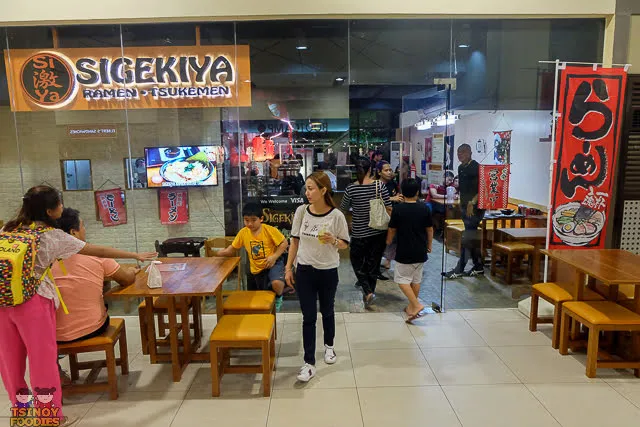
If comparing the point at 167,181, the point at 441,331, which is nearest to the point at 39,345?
the point at 167,181

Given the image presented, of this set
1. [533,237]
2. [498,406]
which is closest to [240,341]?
[498,406]

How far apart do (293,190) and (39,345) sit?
281 cm

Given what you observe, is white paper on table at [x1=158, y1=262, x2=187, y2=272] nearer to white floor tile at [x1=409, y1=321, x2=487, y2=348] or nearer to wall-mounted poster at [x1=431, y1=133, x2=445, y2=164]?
white floor tile at [x1=409, y1=321, x2=487, y2=348]

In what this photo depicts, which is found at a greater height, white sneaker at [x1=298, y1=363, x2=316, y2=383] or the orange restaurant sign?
the orange restaurant sign

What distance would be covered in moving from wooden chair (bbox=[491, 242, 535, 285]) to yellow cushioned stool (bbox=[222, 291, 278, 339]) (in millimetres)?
3094

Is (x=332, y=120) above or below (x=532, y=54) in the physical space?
below

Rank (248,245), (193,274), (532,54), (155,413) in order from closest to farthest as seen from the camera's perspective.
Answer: (155,413)
(193,274)
(248,245)
(532,54)

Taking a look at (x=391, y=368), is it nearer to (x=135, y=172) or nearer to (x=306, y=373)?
(x=306, y=373)

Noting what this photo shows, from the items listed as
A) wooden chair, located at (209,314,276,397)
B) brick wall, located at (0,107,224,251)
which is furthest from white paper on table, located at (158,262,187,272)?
brick wall, located at (0,107,224,251)

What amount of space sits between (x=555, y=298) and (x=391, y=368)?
1.58m

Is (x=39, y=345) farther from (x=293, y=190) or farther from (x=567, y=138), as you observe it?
(x=567, y=138)

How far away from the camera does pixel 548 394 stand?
2.96 meters

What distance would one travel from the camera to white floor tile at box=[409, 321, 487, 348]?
3789mm

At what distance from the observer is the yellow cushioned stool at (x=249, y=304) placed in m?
3.44
